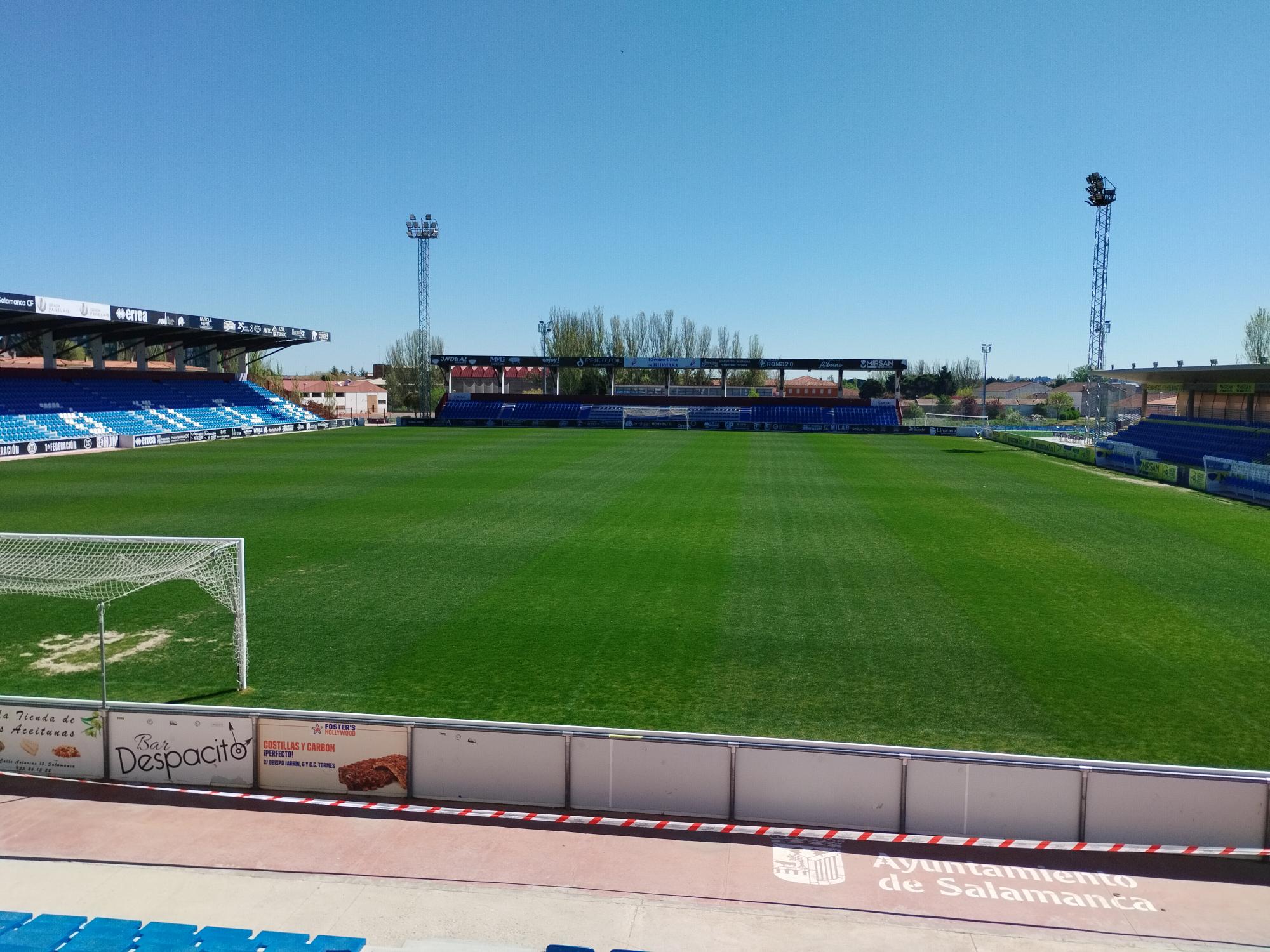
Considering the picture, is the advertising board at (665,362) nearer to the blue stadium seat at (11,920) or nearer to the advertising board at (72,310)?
the advertising board at (72,310)

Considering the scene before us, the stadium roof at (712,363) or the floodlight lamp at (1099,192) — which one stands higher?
the floodlight lamp at (1099,192)

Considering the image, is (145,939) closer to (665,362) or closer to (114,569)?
(114,569)

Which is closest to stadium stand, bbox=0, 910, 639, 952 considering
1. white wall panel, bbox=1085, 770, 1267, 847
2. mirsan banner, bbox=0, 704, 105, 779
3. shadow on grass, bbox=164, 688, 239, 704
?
mirsan banner, bbox=0, 704, 105, 779

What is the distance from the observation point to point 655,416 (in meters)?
74.9

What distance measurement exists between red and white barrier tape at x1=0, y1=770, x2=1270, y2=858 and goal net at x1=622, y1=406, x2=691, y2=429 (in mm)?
64998

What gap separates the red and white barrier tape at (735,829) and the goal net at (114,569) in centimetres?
327

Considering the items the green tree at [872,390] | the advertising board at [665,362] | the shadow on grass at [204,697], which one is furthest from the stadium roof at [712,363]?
the shadow on grass at [204,697]

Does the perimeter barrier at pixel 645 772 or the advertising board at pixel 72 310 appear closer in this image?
the perimeter barrier at pixel 645 772

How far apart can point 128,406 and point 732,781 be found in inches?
2170

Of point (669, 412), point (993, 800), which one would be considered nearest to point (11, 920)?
point (993, 800)

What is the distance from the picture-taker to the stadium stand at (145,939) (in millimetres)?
5875

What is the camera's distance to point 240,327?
55375 millimetres

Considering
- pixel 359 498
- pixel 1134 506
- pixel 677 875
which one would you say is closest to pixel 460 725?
pixel 677 875

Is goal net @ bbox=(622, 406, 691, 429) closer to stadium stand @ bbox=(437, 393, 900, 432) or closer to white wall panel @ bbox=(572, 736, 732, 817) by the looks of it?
stadium stand @ bbox=(437, 393, 900, 432)
